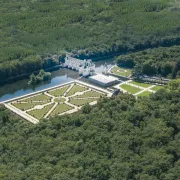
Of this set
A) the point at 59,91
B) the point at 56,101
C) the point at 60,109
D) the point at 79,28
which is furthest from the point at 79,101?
the point at 79,28

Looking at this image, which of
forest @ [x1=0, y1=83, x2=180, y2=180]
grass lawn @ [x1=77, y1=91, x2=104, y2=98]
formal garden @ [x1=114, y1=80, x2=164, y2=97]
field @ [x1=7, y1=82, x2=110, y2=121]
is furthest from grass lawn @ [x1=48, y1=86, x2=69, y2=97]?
forest @ [x1=0, y1=83, x2=180, y2=180]

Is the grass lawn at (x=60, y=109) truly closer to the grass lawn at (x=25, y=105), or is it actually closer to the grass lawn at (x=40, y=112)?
the grass lawn at (x=40, y=112)

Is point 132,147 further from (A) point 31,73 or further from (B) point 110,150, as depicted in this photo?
(A) point 31,73

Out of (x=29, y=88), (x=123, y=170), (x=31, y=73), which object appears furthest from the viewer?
(x=31, y=73)

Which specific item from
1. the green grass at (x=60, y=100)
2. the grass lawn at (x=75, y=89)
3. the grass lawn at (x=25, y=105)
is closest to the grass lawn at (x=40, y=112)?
the grass lawn at (x=25, y=105)

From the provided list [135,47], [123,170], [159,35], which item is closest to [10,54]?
[135,47]

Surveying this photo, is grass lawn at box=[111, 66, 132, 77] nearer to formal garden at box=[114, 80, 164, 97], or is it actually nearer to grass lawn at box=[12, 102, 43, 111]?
formal garden at box=[114, 80, 164, 97]

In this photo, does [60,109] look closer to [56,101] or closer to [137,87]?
[56,101]
